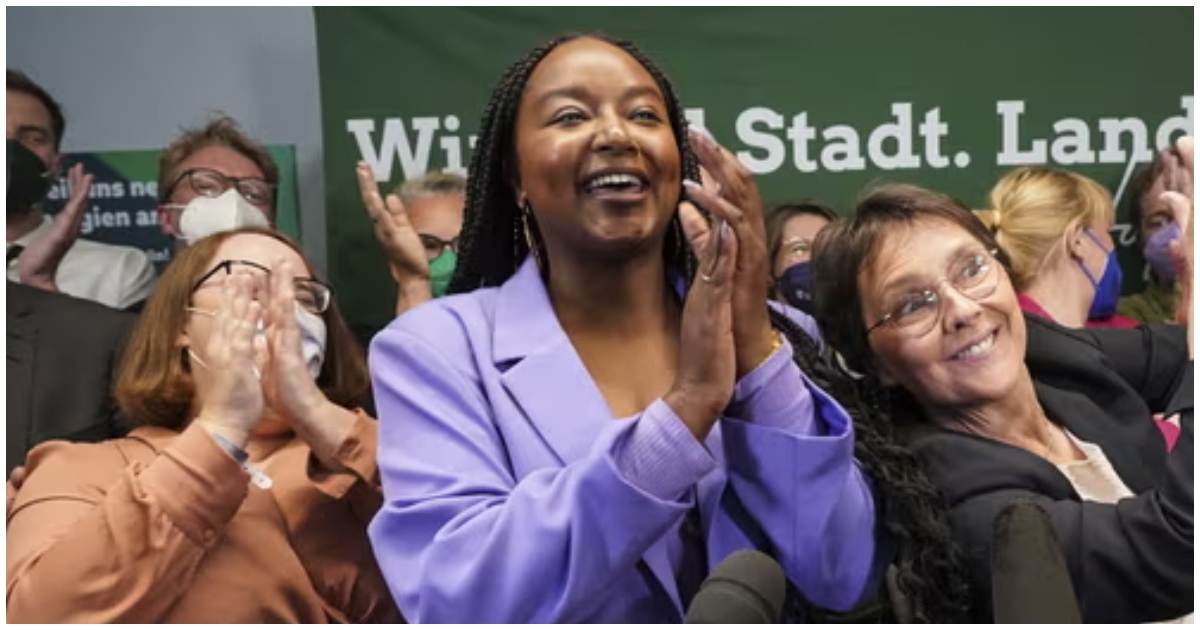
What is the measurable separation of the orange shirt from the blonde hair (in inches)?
48.6

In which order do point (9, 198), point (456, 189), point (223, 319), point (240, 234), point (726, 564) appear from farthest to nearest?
point (456, 189), point (9, 198), point (240, 234), point (223, 319), point (726, 564)

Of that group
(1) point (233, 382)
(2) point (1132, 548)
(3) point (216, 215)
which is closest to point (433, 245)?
(3) point (216, 215)

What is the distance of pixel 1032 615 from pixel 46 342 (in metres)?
1.62

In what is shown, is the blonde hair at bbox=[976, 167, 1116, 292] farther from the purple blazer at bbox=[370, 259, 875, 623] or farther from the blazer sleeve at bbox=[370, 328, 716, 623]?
the blazer sleeve at bbox=[370, 328, 716, 623]

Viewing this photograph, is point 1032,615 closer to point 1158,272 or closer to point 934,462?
point 934,462

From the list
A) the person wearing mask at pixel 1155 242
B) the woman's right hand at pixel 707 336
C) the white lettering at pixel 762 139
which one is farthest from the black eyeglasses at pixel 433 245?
the woman's right hand at pixel 707 336

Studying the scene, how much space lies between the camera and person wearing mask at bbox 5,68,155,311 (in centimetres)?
236

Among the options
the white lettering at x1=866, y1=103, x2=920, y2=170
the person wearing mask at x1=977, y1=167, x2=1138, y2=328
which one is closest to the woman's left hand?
the person wearing mask at x1=977, y1=167, x2=1138, y2=328

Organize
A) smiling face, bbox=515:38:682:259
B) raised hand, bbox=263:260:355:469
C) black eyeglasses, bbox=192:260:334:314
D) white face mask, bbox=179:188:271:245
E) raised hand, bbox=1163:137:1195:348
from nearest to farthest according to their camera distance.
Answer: smiling face, bbox=515:38:682:259 → raised hand, bbox=1163:137:1195:348 → raised hand, bbox=263:260:355:469 → black eyeglasses, bbox=192:260:334:314 → white face mask, bbox=179:188:271:245

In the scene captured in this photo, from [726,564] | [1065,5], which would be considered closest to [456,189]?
[1065,5]

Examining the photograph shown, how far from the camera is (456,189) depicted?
9.09 ft

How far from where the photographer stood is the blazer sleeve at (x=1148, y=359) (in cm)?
172

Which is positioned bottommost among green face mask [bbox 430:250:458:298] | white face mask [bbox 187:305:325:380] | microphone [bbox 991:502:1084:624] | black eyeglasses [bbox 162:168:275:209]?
microphone [bbox 991:502:1084:624]

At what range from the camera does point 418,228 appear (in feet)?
9.00
